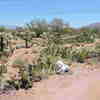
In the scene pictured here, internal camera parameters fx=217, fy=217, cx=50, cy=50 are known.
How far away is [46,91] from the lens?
5949 mm

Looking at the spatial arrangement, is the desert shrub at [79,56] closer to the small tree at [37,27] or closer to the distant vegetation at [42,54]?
the distant vegetation at [42,54]

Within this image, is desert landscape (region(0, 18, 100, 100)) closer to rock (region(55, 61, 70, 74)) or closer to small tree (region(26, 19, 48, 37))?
rock (region(55, 61, 70, 74))

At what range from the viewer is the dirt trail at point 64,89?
5559 millimetres

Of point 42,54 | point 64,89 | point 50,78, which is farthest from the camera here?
point 42,54

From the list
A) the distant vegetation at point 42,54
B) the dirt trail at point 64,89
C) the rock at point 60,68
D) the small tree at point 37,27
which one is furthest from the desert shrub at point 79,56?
the small tree at point 37,27

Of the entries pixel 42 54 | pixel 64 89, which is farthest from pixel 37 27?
pixel 64 89

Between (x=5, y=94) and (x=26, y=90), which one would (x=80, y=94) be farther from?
(x=5, y=94)

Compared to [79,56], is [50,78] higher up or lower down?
lower down

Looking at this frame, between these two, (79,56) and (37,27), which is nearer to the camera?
→ (79,56)

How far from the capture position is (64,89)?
606cm

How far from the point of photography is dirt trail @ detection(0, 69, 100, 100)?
18.2 ft

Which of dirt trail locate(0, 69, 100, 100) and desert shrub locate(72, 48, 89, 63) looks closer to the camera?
dirt trail locate(0, 69, 100, 100)

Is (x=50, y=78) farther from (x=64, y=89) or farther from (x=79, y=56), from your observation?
(x=79, y=56)

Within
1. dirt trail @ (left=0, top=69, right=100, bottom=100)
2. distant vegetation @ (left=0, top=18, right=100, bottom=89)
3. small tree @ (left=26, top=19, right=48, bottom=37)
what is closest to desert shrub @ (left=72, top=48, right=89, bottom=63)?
distant vegetation @ (left=0, top=18, right=100, bottom=89)
